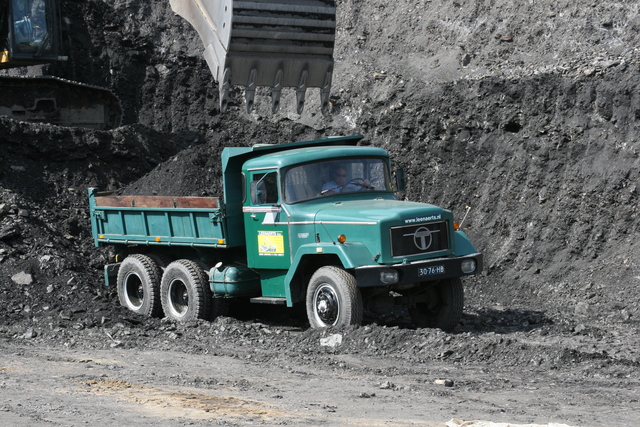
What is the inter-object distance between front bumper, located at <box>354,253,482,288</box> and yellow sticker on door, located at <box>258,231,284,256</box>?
1.27m

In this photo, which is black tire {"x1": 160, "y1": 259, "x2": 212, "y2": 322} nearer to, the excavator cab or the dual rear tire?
the dual rear tire

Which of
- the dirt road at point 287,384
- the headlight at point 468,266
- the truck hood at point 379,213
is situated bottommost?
the dirt road at point 287,384

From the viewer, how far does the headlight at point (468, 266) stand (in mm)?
11180

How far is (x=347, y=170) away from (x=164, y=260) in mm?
3302

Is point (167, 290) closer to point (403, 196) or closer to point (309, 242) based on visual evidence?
point (309, 242)

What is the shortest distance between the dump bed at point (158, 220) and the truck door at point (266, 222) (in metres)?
0.44

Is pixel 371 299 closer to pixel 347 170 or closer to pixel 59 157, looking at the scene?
pixel 347 170

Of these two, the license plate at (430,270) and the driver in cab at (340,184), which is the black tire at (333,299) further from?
the driver in cab at (340,184)

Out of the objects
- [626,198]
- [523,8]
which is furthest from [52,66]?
[626,198]

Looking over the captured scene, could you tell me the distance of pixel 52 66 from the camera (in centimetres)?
2859

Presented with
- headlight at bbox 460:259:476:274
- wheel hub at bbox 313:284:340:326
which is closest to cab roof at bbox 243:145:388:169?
wheel hub at bbox 313:284:340:326

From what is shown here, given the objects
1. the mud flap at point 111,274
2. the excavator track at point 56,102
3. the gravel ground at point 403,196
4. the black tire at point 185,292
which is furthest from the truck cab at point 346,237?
the excavator track at point 56,102

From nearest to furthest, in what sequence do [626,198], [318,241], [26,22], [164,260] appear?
[318,241], [164,260], [626,198], [26,22]

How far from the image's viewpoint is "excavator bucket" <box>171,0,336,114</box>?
12164 mm
